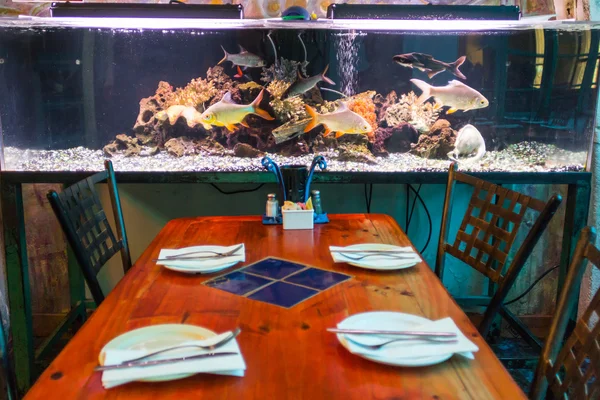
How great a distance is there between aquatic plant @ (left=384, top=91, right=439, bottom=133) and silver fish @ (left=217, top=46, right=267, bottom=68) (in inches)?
22.7

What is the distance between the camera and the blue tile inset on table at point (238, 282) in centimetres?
121

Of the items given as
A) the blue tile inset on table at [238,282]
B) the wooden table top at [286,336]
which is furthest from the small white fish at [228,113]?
the blue tile inset on table at [238,282]

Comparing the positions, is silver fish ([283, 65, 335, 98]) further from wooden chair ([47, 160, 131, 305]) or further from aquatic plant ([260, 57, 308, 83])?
wooden chair ([47, 160, 131, 305])

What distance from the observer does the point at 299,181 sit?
6.16 feet

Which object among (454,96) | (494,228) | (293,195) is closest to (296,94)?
(293,195)

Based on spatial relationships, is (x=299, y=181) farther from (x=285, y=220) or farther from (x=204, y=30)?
(x=204, y=30)

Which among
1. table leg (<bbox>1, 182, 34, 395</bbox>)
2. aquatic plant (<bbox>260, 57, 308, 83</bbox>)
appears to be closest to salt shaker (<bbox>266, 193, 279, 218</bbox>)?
aquatic plant (<bbox>260, 57, 308, 83</bbox>)

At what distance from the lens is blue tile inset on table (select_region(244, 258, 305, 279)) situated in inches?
51.4

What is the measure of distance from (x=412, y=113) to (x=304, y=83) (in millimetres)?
478

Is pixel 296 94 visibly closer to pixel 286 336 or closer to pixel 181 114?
pixel 181 114

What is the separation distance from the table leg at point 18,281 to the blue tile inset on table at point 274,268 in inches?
52.7

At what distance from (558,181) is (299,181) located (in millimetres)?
1131

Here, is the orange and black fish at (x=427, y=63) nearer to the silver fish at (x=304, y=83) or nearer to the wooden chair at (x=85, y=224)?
the silver fish at (x=304, y=83)

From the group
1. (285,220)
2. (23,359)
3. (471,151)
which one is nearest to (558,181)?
(471,151)
